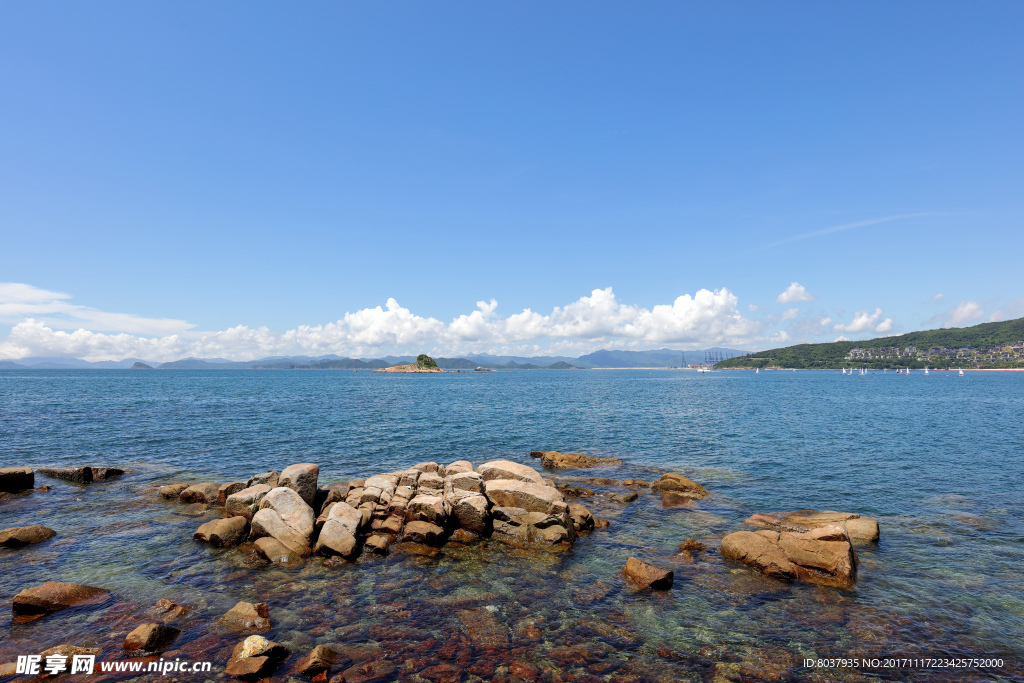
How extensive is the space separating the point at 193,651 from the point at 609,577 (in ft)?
41.2

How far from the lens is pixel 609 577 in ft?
53.2

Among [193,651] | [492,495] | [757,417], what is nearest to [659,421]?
[757,417]

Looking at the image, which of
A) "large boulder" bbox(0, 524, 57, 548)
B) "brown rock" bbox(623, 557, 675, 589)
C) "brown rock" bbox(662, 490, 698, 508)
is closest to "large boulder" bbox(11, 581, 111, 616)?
"large boulder" bbox(0, 524, 57, 548)

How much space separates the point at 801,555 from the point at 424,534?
14594 mm

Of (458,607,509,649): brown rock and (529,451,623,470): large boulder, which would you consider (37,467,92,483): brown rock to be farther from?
(529,451,623,470): large boulder

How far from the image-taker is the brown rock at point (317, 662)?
1066 centimetres

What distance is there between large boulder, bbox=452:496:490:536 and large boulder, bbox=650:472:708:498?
12106 mm

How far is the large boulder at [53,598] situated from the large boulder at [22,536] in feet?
21.8

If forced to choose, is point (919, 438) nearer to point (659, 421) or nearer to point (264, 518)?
point (659, 421)

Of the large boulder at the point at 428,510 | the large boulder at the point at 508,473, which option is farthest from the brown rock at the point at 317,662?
the large boulder at the point at 508,473

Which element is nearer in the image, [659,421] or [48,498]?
[48,498]

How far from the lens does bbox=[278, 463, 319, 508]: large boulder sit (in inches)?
842

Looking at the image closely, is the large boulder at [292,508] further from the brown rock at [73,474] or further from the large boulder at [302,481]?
the brown rock at [73,474]

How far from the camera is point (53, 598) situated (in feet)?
43.4
